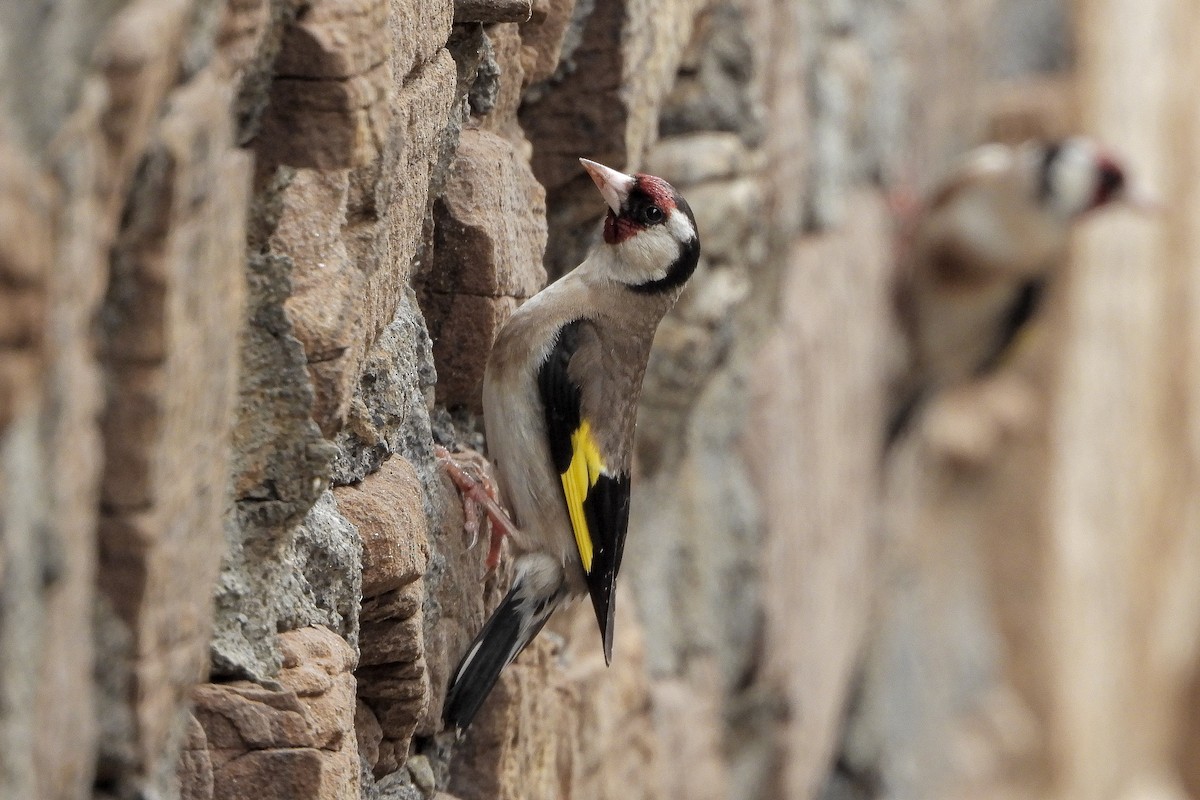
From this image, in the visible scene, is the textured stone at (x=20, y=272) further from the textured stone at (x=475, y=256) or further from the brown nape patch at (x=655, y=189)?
the brown nape patch at (x=655, y=189)

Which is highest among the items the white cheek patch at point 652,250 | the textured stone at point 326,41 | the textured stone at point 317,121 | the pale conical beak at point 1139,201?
the textured stone at point 326,41

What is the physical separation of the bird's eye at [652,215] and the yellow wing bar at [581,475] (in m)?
0.32

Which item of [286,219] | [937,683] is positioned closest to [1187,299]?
[937,683]

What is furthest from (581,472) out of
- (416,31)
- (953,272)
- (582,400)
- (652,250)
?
(953,272)

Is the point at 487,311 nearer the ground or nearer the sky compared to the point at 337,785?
nearer the sky

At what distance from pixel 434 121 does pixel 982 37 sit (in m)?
5.19

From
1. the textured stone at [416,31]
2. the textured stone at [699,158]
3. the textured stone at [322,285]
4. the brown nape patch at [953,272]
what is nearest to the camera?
the textured stone at [322,285]

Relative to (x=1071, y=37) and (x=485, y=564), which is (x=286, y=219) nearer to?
(x=485, y=564)

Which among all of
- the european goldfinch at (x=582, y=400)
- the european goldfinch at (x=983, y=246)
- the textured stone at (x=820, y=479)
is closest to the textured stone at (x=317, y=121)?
the european goldfinch at (x=582, y=400)

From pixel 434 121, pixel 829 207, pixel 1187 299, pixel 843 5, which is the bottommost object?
pixel 1187 299

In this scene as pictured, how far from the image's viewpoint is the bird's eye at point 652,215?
226 cm

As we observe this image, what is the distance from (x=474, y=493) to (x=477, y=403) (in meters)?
0.23

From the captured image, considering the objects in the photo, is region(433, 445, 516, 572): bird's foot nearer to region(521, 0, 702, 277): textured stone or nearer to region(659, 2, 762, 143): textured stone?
region(521, 0, 702, 277): textured stone

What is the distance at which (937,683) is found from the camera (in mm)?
6043
